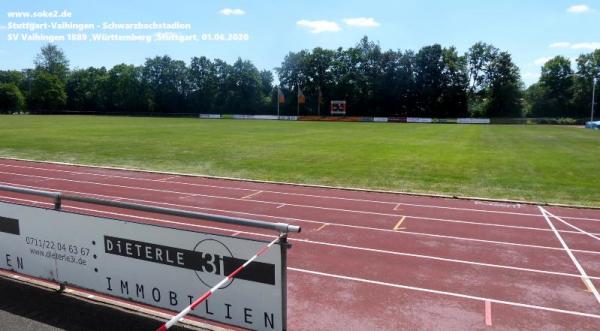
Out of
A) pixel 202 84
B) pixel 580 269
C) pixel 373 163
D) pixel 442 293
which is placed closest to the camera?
pixel 442 293

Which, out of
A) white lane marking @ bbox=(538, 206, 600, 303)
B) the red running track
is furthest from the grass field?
white lane marking @ bbox=(538, 206, 600, 303)

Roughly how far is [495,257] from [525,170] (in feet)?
41.4

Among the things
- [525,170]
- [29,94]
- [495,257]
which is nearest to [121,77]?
[29,94]

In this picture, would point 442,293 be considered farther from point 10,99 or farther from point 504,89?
point 10,99

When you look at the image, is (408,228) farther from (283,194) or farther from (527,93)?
(527,93)

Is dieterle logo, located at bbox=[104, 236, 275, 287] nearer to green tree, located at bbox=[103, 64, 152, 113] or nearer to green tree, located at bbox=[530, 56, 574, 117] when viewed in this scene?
green tree, located at bbox=[530, 56, 574, 117]

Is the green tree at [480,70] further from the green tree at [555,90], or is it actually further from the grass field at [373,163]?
the grass field at [373,163]

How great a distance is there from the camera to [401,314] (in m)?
6.09

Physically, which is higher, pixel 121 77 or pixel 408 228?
pixel 121 77

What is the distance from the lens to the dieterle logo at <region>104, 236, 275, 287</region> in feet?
15.2

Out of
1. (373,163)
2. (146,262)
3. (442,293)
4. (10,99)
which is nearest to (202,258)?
(146,262)

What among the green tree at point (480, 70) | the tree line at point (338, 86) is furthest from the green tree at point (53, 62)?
the green tree at point (480, 70)

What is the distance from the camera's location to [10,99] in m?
108

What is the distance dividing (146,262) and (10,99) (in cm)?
12316
